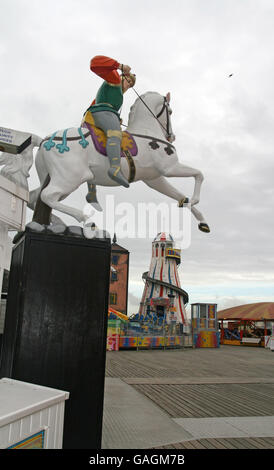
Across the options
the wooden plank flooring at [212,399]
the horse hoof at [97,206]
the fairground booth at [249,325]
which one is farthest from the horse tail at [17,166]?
the fairground booth at [249,325]

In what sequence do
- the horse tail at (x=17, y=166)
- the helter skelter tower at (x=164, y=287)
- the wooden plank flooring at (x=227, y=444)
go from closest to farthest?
the wooden plank flooring at (x=227, y=444)
the horse tail at (x=17, y=166)
the helter skelter tower at (x=164, y=287)

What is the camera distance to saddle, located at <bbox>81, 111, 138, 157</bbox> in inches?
164

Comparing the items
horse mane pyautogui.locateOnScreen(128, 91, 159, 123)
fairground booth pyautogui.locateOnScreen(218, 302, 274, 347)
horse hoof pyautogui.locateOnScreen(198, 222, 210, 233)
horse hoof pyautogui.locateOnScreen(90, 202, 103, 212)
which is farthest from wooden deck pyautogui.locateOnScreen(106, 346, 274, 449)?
fairground booth pyautogui.locateOnScreen(218, 302, 274, 347)

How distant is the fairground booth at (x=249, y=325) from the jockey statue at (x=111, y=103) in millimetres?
22436

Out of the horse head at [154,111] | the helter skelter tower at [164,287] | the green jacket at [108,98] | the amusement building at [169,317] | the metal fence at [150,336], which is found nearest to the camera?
the green jacket at [108,98]

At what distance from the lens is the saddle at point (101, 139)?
4.18 m

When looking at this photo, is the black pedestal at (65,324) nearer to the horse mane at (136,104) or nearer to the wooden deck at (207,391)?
the wooden deck at (207,391)

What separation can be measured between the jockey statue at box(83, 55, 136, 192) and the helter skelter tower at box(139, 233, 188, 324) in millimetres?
24603

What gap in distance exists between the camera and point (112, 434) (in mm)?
4078

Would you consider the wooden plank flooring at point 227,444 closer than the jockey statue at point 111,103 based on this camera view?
Yes

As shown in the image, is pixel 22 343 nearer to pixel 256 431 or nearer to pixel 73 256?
pixel 73 256

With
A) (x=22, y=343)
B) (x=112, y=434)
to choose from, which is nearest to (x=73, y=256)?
(x=22, y=343)
